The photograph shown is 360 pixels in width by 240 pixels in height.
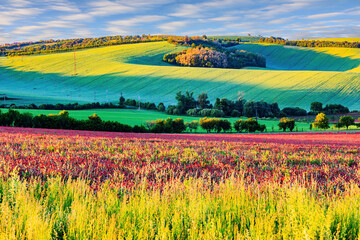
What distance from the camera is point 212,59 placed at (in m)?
167

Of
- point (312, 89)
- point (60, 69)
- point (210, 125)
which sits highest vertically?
point (60, 69)

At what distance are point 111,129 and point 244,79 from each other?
95.0 meters

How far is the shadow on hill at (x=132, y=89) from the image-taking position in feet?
354

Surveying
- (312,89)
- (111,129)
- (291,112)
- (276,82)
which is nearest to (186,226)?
(111,129)

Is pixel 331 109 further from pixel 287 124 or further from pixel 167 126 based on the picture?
pixel 167 126

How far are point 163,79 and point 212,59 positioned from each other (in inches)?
1507

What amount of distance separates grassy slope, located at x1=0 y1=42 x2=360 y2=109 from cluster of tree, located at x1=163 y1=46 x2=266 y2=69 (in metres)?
10.2

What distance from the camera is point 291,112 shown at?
86688 millimetres

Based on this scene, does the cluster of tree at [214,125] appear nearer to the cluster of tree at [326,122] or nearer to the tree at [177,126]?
the tree at [177,126]

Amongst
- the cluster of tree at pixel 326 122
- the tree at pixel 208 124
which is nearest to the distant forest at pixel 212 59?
the cluster of tree at pixel 326 122

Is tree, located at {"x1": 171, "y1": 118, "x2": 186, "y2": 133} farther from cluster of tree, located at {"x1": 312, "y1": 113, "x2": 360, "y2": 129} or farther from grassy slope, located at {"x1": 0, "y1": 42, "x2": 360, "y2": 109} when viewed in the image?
grassy slope, located at {"x1": 0, "y1": 42, "x2": 360, "y2": 109}

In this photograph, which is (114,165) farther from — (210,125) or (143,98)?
(143,98)

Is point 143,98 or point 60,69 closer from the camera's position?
point 143,98

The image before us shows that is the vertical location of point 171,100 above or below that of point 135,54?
below
